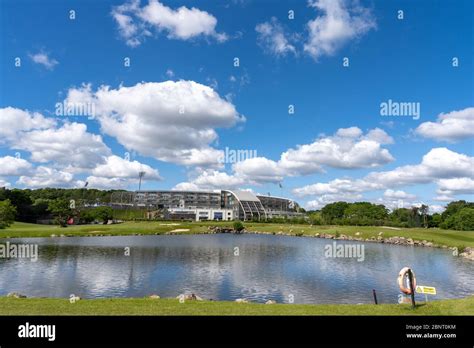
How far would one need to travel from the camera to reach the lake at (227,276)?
1300 inches

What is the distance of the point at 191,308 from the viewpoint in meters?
21.6

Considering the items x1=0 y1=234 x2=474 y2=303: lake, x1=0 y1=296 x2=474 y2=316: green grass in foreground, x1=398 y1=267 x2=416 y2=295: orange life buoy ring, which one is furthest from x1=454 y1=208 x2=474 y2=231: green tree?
x1=398 y1=267 x2=416 y2=295: orange life buoy ring

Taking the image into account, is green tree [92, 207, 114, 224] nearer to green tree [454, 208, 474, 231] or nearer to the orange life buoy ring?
green tree [454, 208, 474, 231]

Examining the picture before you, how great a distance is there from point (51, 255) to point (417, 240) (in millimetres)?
87948

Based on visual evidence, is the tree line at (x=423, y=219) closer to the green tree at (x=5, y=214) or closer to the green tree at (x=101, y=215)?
the green tree at (x=101, y=215)

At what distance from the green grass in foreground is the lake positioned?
8053mm

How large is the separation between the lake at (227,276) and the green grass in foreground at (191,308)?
26.4ft

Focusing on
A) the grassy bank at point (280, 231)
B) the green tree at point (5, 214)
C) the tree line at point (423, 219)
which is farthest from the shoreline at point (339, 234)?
the tree line at point (423, 219)

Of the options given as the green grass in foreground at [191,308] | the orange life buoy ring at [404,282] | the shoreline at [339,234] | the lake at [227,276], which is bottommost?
the shoreline at [339,234]

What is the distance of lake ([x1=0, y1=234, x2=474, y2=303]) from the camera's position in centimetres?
3303

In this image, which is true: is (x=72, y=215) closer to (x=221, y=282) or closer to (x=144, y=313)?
(x=221, y=282)

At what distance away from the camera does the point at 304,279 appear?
4094 cm

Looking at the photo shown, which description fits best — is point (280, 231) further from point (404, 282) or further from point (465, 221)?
point (404, 282)
